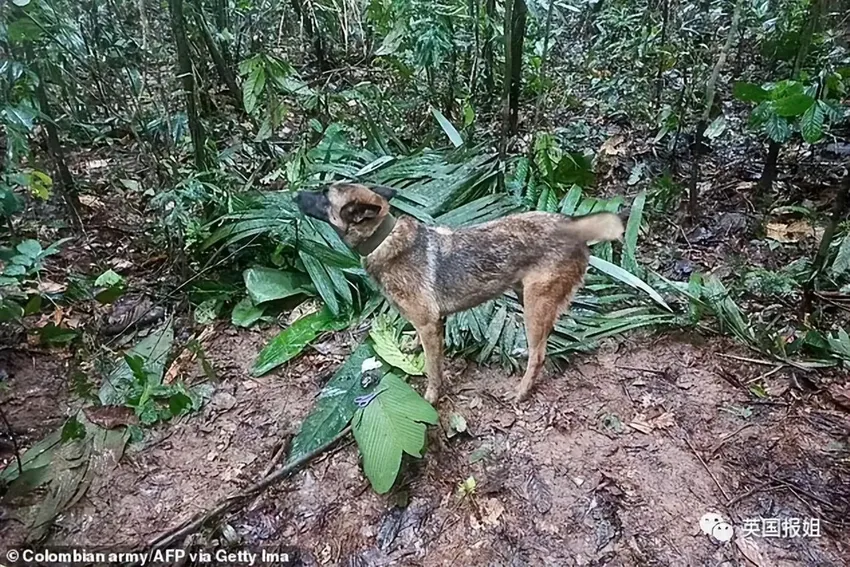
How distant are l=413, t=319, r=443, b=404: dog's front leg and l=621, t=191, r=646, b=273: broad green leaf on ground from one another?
Result: 183 cm

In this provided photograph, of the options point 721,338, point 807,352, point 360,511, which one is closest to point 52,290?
point 360,511

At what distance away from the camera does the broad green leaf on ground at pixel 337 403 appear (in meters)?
3.67

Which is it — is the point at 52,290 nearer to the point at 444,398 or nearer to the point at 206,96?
the point at 206,96

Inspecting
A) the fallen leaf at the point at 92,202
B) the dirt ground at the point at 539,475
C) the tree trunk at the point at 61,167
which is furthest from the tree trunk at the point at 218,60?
the dirt ground at the point at 539,475

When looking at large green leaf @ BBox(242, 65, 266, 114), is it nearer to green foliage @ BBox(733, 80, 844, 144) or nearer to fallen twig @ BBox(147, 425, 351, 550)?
fallen twig @ BBox(147, 425, 351, 550)

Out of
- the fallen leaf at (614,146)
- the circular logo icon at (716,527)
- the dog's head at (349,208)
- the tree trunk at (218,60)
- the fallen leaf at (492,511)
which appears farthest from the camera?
the fallen leaf at (614,146)

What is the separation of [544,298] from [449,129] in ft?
10.1

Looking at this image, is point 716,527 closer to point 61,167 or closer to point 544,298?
point 544,298

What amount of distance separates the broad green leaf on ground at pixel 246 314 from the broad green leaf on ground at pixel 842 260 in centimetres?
420

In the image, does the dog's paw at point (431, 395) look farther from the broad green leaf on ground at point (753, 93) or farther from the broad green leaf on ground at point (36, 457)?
the broad green leaf on ground at point (753, 93)

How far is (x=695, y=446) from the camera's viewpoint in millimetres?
3582

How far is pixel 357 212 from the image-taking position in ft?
11.1

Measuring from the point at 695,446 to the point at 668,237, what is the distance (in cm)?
247

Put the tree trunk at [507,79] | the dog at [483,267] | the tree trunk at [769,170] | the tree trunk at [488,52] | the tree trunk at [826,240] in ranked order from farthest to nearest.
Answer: the tree trunk at [488,52], the tree trunk at [769,170], the tree trunk at [507,79], the tree trunk at [826,240], the dog at [483,267]
